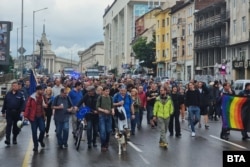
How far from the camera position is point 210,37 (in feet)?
231

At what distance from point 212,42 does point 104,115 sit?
55.4 m

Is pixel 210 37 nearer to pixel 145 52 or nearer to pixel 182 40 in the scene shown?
pixel 182 40

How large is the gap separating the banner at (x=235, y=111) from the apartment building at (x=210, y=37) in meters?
43.9

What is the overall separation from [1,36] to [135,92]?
19.7 metres

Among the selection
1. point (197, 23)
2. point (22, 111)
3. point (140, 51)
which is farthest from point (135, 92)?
point (140, 51)

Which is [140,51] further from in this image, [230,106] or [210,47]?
[230,106]

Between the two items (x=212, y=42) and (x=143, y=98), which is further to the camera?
(x=212, y=42)

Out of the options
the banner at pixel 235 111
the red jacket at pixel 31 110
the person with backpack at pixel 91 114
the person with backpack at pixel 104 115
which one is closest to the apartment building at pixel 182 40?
the banner at pixel 235 111

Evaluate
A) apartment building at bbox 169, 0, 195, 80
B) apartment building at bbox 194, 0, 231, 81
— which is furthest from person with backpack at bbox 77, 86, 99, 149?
apartment building at bbox 169, 0, 195, 80

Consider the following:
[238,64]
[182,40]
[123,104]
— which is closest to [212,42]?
[238,64]

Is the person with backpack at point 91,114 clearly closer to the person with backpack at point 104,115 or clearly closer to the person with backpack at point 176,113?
the person with backpack at point 104,115

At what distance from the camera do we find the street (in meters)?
12.6

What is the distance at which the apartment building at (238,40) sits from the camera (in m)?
56.8

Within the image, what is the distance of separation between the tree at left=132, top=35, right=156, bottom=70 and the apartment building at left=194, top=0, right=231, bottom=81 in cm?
2519
